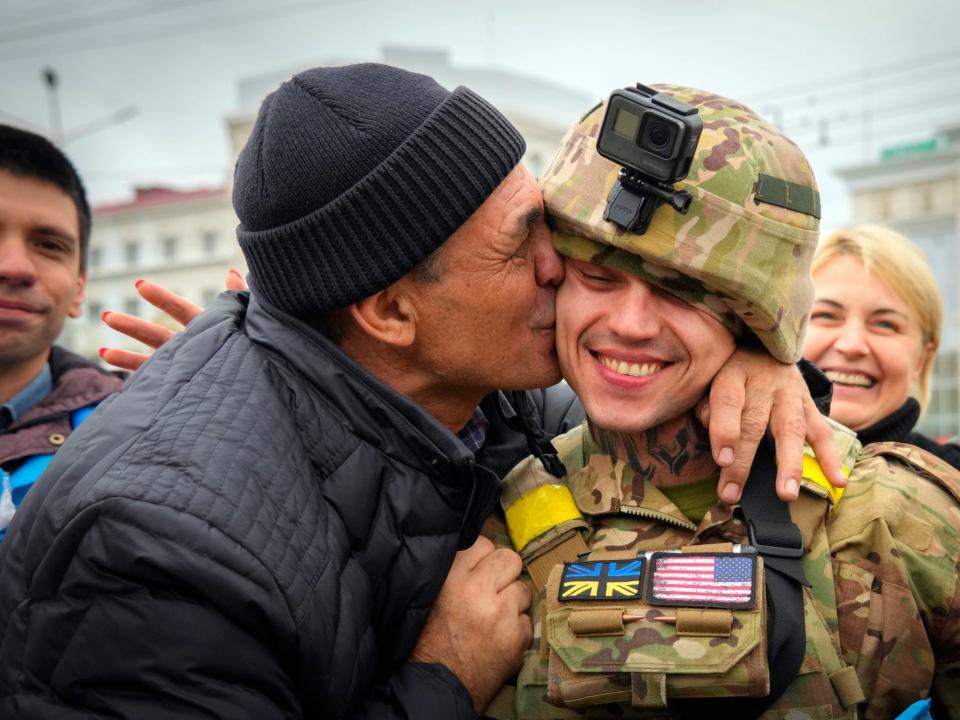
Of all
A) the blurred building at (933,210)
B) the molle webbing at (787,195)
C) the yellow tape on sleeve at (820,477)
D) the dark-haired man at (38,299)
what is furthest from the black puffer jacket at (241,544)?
the blurred building at (933,210)

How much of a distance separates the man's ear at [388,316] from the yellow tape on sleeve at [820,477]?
1.13m

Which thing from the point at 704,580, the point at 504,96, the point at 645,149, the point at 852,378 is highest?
the point at 645,149

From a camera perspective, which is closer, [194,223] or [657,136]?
[657,136]

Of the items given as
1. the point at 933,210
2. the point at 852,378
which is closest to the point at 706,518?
the point at 852,378

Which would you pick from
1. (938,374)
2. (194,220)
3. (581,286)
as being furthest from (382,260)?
(194,220)

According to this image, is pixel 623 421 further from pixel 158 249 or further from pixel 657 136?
pixel 158 249

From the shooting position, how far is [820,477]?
252cm

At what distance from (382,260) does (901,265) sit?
2.69 metres

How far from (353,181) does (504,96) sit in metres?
44.3

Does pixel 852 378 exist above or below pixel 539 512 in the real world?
below

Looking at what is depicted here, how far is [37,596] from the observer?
2.06 m

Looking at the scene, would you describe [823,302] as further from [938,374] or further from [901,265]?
[938,374]

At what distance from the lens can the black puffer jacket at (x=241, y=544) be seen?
1964 mm

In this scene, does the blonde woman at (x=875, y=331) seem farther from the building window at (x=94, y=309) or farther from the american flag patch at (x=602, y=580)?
the building window at (x=94, y=309)
